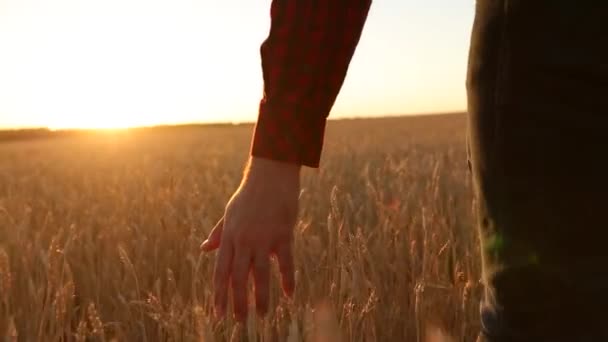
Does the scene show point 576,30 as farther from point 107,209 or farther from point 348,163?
point 348,163

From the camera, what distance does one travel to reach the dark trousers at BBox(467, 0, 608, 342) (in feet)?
2.08

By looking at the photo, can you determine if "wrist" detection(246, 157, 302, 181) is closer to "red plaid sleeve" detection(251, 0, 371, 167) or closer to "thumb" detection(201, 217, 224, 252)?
"red plaid sleeve" detection(251, 0, 371, 167)

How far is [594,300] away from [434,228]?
4.75 feet

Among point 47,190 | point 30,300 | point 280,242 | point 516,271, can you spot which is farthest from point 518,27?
point 47,190

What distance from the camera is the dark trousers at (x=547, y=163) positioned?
63 centimetres

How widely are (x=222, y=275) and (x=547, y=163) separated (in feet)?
1.47

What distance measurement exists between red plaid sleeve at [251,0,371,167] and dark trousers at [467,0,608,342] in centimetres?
22

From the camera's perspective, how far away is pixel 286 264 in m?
0.90

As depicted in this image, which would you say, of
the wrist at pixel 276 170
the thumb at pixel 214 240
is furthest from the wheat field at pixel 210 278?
the wrist at pixel 276 170

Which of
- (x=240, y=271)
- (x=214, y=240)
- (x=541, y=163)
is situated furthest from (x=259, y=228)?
(x=541, y=163)

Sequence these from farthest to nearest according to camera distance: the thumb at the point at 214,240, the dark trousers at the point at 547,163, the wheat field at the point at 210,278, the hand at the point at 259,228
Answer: the wheat field at the point at 210,278, the thumb at the point at 214,240, the hand at the point at 259,228, the dark trousers at the point at 547,163

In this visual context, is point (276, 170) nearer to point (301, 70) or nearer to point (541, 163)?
point (301, 70)

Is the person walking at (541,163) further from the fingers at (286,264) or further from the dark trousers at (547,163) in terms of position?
the fingers at (286,264)

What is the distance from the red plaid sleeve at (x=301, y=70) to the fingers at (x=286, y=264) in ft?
0.38
